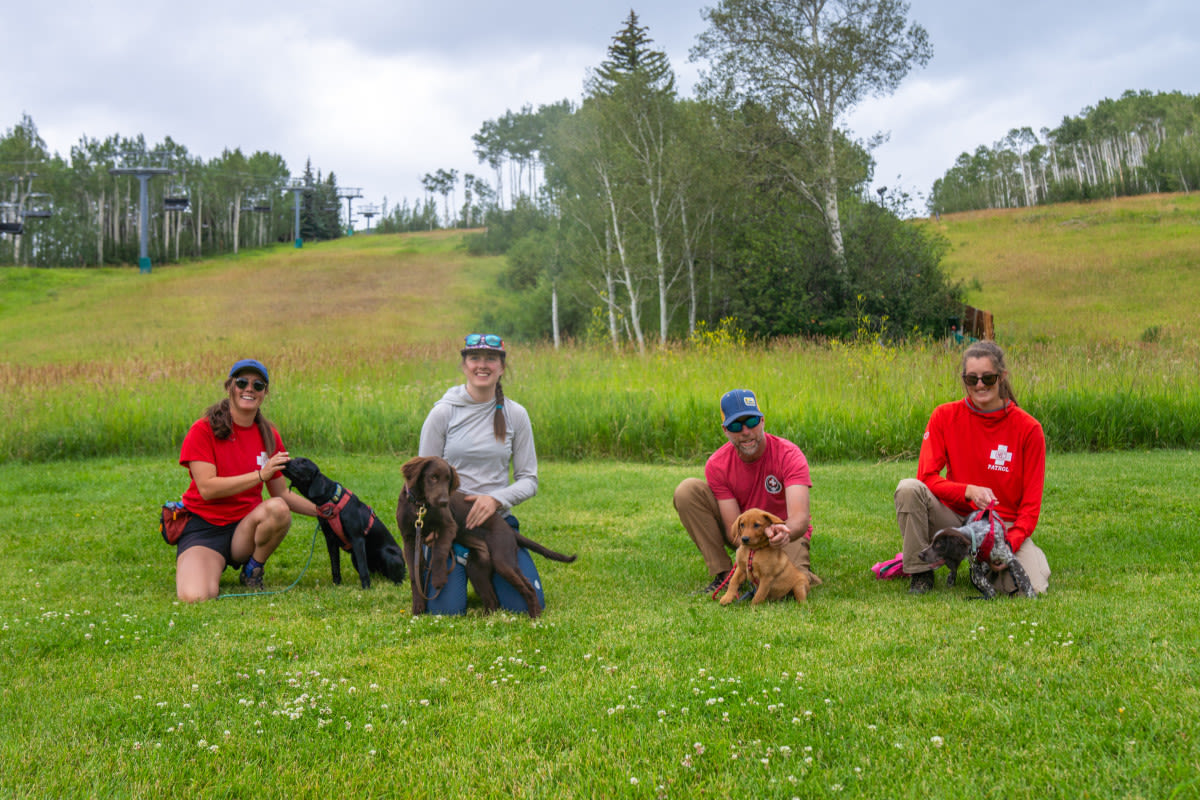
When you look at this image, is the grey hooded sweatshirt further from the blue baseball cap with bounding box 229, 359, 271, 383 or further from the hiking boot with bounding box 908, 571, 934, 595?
the hiking boot with bounding box 908, 571, 934, 595

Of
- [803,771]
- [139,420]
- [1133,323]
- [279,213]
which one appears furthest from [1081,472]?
[279,213]

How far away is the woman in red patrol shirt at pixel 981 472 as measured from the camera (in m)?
5.54

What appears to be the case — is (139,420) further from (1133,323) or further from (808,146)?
(1133,323)

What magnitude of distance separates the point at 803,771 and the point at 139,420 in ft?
48.2

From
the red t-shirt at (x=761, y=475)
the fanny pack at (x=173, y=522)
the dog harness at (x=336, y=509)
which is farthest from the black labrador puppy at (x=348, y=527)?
the red t-shirt at (x=761, y=475)

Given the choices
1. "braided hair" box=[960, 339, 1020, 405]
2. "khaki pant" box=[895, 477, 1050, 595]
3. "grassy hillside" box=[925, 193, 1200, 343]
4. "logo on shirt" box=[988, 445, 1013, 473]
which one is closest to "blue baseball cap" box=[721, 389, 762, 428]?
"khaki pant" box=[895, 477, 1050, 595]

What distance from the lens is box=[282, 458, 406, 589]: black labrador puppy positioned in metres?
6.27

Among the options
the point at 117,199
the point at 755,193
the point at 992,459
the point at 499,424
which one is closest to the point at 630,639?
the point at 499,424

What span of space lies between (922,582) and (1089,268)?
143ft

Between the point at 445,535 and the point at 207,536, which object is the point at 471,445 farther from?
the point at 207,536

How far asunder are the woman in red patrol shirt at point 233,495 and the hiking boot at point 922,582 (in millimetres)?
4536

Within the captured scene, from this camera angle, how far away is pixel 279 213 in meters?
93.5

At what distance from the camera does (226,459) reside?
21.3ft

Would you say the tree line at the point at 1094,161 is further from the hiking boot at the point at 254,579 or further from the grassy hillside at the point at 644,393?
the hiking boot at the point at 254,579
